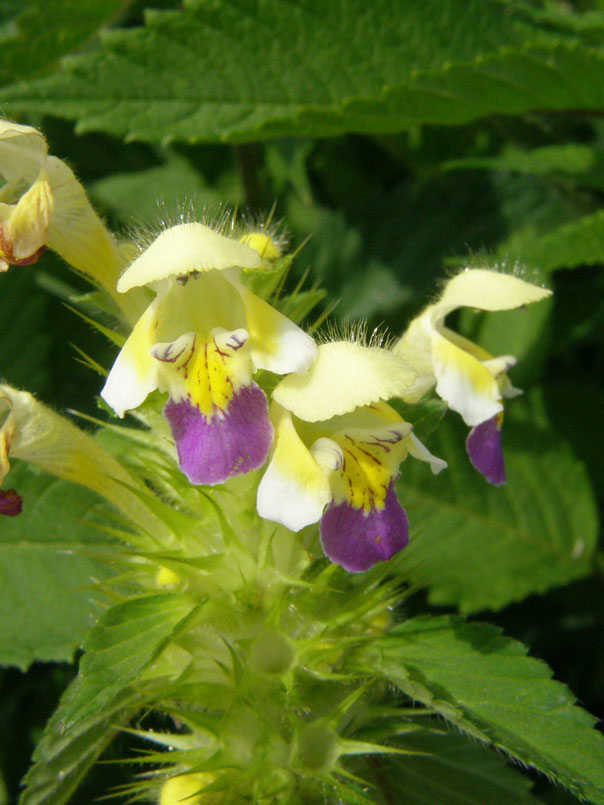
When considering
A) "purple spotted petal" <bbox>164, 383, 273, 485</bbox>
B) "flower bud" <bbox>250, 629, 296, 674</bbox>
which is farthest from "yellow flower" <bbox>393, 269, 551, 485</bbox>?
"flower bud" <bbox>250, 629, 296, 674</bbox>

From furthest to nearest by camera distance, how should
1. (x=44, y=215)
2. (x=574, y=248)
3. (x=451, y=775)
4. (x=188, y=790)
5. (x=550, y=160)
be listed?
(x=550, y=160), (x=574, y=248), (x=451, y=775), (x=188, y=790), (x=44, y=215)

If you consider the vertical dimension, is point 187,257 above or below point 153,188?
above

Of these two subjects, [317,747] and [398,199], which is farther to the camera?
[398,199]

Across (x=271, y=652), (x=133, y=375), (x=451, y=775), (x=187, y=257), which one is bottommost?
(x=451, y=775)

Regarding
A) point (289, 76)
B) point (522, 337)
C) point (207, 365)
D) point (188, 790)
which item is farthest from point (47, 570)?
point (522, 337)

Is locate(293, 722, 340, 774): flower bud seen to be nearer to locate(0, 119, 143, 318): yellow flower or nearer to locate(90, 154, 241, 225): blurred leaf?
locate(0, 119, 143, 318): yellow flower

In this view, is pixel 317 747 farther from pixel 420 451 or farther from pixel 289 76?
pixel 289 76

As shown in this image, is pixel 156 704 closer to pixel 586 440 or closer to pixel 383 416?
pixel 383 416
